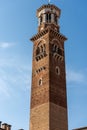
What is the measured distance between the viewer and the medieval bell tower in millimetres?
31312

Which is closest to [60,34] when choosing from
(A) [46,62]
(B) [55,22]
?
(B) [55,22]

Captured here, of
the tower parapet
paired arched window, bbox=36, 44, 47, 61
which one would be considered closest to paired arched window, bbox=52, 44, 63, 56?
paired arched window, bbox=36, 44, 47, 61

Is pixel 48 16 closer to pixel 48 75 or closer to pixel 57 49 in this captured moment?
pixel 57 49

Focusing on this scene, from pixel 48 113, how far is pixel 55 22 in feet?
45.1

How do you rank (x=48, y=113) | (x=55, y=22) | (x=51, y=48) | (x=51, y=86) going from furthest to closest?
1. (x=55, y=22)
2. (x=51, y=48)
3. (x=51, y=86)
4. (x=48, y=113)

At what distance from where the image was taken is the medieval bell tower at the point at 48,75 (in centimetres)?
3131

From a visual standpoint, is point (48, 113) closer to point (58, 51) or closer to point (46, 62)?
point (46, 62)

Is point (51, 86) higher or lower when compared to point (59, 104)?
higher

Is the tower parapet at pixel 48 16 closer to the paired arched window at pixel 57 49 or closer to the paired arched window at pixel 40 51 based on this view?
the paired arched window at pixel 40 51

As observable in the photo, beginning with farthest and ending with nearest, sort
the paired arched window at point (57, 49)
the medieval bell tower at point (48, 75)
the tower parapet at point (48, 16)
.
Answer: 1. the tower parapet at point (48, 16)
2. the paired arched window at point (57, 49)
3. the medieval bell tower at point (48, 75)

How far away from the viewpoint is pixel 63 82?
34.7 metres

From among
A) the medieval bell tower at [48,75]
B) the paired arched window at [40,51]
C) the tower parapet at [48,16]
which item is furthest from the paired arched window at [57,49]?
the tower parapet at [48,16]

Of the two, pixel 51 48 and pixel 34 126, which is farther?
pixel 51 48

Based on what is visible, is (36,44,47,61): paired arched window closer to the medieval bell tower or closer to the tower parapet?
the medieval bell tower
